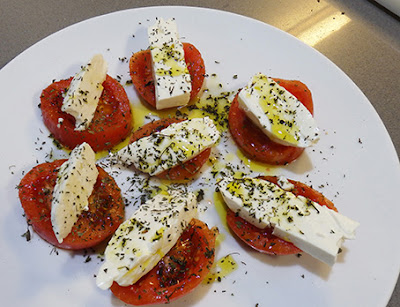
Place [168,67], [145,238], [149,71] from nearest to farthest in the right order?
[145,238], [168,67], [149,71]

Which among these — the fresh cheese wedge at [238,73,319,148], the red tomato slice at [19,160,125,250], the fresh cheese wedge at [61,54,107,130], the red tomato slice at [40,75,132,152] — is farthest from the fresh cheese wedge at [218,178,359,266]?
the fresh cheese wedge at [61,54,107,130]

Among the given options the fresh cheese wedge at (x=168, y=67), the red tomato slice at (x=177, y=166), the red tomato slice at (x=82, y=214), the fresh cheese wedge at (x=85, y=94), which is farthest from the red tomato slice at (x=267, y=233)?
the fresh cheese wedge at (x=85, y=94)

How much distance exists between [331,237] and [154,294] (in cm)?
89

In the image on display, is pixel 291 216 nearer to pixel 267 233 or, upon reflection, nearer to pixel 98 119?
pixel 267 233

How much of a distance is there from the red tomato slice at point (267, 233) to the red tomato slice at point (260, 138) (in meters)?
0.19

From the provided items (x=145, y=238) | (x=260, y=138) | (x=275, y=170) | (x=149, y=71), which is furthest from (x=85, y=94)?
(x=275, y=170)

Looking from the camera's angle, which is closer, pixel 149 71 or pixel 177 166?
pixel 177 166

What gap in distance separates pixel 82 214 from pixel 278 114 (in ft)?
4.02

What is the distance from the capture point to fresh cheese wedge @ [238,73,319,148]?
219 cm

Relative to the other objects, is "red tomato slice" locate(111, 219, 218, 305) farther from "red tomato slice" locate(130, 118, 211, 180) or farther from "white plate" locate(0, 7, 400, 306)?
"red tomato slice" locate(130, 118, 211, 180)

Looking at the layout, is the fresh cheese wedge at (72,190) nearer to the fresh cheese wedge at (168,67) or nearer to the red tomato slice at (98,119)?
the red tomato slice at (98,119)

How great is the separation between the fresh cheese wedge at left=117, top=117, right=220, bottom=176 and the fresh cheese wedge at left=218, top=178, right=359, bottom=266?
26 centimetres

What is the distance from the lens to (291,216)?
6.31 ft

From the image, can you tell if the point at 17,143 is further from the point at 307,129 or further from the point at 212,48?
the point at 307,129
